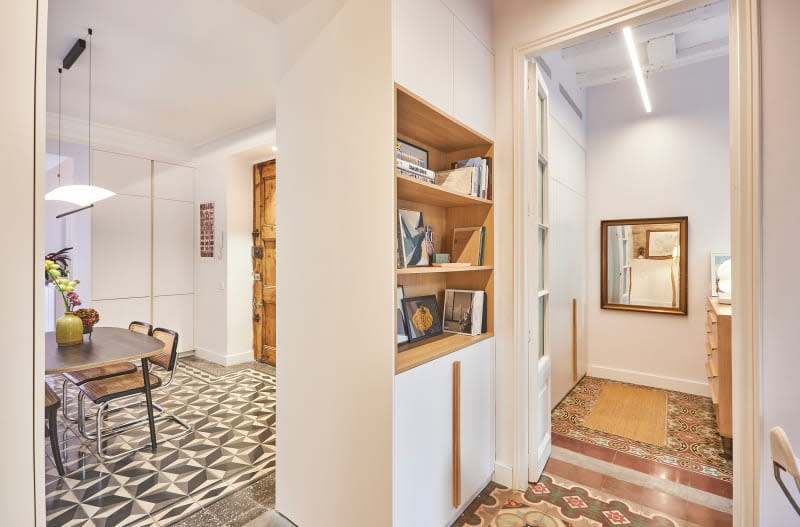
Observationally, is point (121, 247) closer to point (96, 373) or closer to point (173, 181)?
point (173, 181)

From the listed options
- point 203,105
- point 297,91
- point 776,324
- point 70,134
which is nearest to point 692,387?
point 776,324

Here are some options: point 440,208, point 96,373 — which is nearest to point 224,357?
point 96,373

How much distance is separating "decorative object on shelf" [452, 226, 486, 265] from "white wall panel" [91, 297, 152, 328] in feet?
15.0

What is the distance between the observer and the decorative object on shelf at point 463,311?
89.7 inches

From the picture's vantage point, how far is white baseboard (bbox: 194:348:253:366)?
4.87 m

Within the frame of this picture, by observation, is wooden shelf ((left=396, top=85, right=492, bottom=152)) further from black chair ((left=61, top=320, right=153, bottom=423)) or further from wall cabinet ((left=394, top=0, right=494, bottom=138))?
black chair ((left=61, top=320, right=153, bottom=423))

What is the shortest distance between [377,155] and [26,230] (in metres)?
1.14

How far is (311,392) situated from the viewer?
1.86 metres

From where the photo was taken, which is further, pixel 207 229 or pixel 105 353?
pixel 207 229

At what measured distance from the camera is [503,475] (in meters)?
2.30

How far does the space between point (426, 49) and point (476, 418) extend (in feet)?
6.43

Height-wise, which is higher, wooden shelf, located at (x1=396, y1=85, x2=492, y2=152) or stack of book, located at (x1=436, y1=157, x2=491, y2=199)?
wooden shelf, located at (x1=396, y1=85, x2=492, y2=152)

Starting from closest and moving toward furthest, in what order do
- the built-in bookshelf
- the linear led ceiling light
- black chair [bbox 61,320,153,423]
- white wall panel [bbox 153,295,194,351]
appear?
the built-in bookshelf → the linear led ceiling light → black chair [bbox 61,320,153,423] → white wall panel [bbox 153,295,194,351]

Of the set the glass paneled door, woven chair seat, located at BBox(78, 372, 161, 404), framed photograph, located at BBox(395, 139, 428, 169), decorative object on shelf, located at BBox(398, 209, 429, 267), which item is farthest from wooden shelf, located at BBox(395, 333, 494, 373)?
woven chair seat, located at BBox(78, 372, 161, 404)
